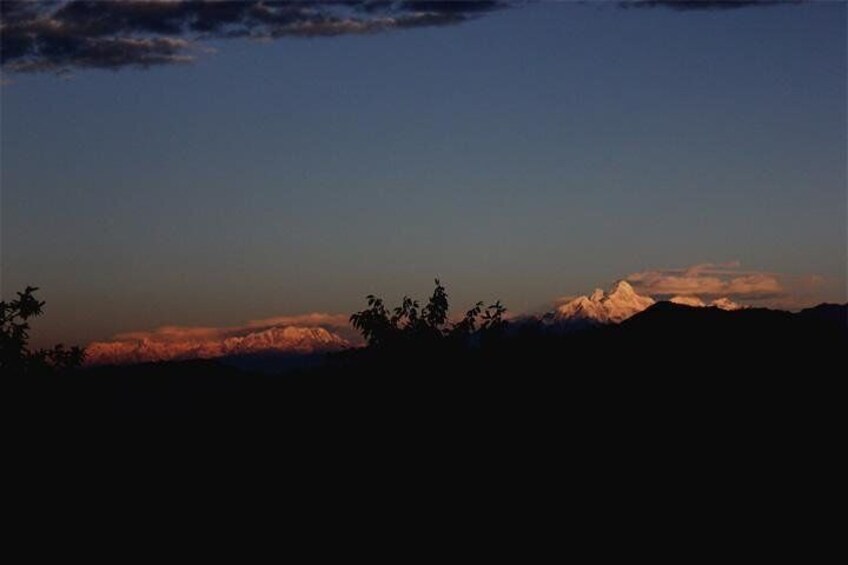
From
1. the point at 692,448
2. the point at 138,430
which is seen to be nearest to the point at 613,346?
the point at 692,448

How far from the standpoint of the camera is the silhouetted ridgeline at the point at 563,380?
4419cm

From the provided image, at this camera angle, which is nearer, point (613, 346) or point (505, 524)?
point (505, 524)

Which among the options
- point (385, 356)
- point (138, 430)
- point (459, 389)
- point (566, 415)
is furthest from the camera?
point (385, 356)

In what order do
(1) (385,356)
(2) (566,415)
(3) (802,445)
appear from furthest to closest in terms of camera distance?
1. (1) (385,356)
2. (2) (566,415)
3. (3) (802,445)

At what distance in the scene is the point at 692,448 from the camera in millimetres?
39781

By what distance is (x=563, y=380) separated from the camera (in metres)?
47.3

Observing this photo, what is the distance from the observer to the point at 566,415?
43.9 meters

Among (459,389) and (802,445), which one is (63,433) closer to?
(459,389)

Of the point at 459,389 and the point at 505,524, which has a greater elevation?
the point at 459,389

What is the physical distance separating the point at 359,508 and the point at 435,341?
24963mm

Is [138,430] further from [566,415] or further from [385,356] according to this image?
[566,415]

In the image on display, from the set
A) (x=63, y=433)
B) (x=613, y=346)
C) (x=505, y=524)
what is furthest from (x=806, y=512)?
(x=63, y=433)

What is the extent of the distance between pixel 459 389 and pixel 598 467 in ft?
34.9

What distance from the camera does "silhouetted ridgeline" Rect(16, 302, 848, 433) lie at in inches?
1740
